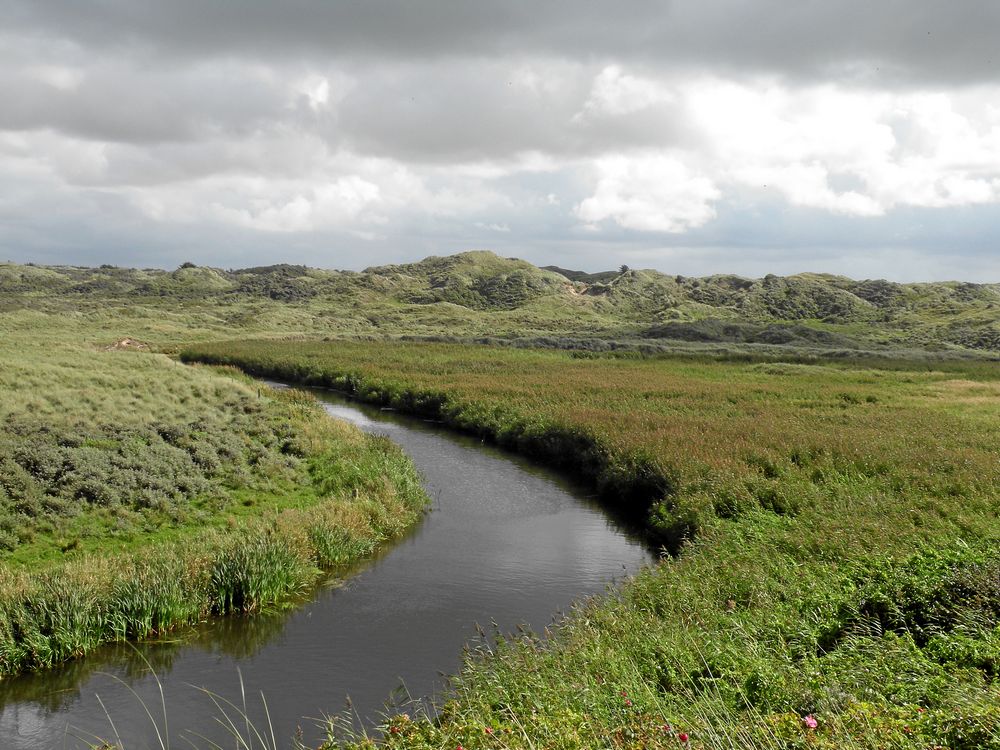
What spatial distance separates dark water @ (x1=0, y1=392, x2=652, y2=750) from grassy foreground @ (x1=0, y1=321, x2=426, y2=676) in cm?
65

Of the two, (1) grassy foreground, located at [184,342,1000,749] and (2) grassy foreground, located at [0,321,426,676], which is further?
(2) grassy foreground, located at [0,321,426,676]

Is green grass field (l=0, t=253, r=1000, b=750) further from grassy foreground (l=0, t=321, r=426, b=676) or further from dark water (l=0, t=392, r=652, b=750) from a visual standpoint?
dark water (l=0, t=392, r=652, b=750)

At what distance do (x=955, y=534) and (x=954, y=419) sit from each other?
19501 mm

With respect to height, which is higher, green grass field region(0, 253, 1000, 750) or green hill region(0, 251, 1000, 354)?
green hill region(0, 251, 1000, 354)

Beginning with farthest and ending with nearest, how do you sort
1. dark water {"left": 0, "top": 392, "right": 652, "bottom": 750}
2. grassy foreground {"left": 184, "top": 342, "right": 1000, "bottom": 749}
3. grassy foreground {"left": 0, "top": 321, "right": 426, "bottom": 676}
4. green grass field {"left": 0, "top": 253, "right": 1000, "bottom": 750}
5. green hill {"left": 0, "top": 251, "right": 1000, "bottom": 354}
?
green hill {"left": 0, "top": 251, "right": 1000, "bottom": 354} < grassy foreground {"left": 0, "top": 321, "right": 426, "bottom": 676} < dark water {"left": 0, "top": 392, "right": 652, "bottom": 750} < green grass field {"left": 0, "top": 253, "right": 1000, "bottom": 750} < grassy foreground {"left": 184, "top": 342, "right": 1000, "bottom": 749}

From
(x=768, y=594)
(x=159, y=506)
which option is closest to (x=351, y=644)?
(x=768, y=594)

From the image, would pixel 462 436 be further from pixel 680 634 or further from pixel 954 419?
pixel 680 634

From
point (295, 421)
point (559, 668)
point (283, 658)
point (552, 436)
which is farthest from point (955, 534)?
point (295, 421)

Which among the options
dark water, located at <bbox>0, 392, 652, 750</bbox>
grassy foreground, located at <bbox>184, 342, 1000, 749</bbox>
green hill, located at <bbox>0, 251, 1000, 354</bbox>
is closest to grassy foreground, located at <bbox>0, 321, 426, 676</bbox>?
dark water, located at <bbox>0, 392, 652, 750</bbox>

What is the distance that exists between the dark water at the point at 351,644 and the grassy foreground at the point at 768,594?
1905mm

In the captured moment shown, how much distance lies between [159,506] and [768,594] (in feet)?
47.8

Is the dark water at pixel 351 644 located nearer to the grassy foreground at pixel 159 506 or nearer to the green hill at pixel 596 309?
the grassy foreground at pixel 159 506

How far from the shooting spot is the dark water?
10.8 meters

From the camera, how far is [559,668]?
9.86 meters
